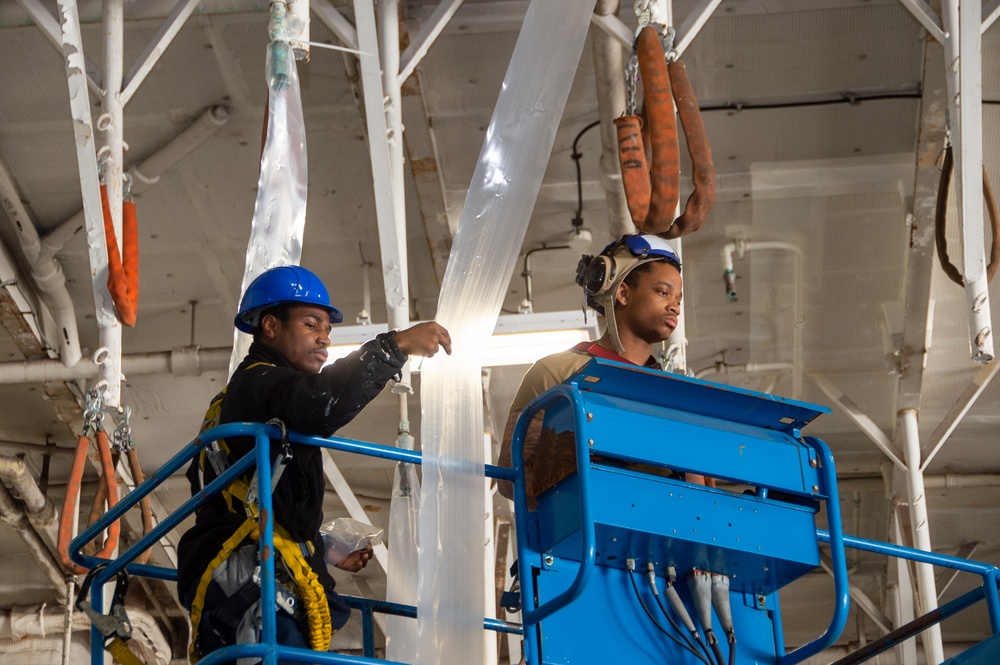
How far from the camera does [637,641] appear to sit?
444 cm

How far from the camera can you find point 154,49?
859cm

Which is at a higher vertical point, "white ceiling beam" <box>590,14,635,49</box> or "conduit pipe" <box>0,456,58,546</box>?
"white ceiling beam" <box>590,14,635,49</box>

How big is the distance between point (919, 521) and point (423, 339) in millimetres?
9233

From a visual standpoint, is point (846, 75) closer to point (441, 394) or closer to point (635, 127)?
point (635, 127)

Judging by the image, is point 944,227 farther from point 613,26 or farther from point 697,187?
point 697,187

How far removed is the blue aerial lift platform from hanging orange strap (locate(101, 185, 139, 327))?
3611mm

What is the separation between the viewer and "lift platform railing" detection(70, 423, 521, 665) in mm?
3879

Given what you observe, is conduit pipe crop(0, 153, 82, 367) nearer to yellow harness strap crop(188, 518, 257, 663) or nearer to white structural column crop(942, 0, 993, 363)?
white structural column crop(942, 0, 993, 363)

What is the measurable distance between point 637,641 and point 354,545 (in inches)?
49.4

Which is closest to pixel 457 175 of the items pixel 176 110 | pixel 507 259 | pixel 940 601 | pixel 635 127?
pixel 176 110

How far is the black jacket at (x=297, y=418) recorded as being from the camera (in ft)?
13.6

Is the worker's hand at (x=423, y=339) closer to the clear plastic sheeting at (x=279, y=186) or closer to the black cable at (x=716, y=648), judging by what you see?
the black cable at (x=716, y=648)

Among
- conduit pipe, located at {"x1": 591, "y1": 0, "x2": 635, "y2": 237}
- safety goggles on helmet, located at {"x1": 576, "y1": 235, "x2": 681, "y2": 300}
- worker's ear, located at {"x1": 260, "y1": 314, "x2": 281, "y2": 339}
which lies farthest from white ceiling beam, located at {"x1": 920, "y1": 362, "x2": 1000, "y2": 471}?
worker's ear, located at {"x1": 260, "y1": 314, "x2": 281, "y2": 339}

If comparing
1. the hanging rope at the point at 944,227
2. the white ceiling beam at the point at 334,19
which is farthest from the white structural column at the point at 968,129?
the white ceiling beam at the point at 334,19
